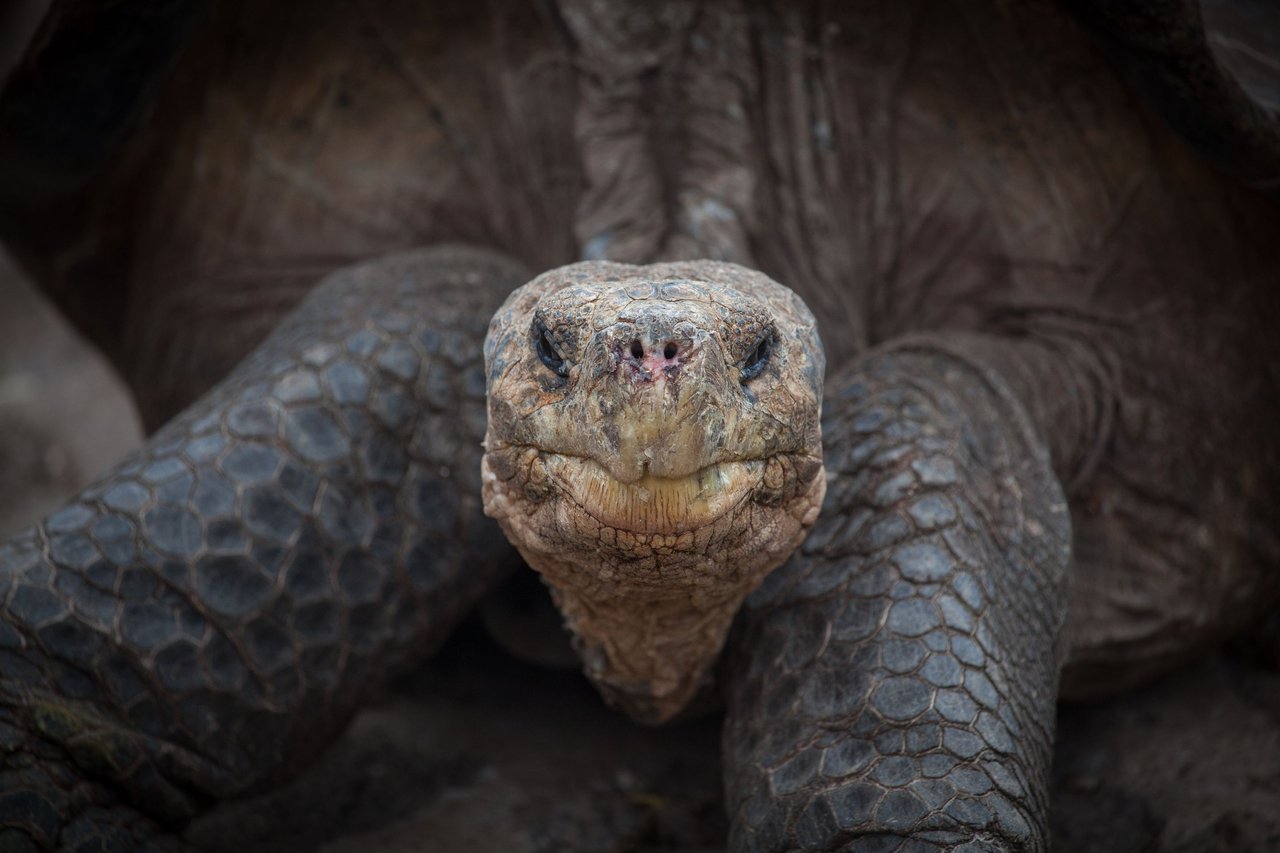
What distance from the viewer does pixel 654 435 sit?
146cm

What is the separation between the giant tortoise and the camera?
1.80m

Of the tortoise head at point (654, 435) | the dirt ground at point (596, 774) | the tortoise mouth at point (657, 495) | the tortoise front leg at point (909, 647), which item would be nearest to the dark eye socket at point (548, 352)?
the tortoise head at point (654, 435)

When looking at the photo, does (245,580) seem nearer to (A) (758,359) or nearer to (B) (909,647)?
(A) (758,359)

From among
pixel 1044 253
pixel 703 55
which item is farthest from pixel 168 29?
pixel 1044 253

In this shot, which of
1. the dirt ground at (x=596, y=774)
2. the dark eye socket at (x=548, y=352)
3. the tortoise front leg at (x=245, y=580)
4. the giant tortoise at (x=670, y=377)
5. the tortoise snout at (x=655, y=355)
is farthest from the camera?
the dirt ground at (x=596, y=774)

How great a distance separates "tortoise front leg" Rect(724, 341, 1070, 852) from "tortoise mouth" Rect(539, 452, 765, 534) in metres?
0.50

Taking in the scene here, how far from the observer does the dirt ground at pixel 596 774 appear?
2.40 meters

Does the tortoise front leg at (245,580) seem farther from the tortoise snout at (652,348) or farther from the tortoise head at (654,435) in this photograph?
the tortoise snout at (652,348)

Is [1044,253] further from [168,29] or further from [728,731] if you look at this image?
[168,29]

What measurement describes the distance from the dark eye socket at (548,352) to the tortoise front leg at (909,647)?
676mm

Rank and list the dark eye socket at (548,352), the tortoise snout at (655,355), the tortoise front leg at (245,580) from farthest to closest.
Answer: the tortoise front leg at (245,580)
the dark eye socket at (548,352)
the tortoise snout at (655,355)

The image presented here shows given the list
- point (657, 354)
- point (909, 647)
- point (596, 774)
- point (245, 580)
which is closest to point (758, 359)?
point (657, 354)

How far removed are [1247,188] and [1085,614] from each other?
104 cm

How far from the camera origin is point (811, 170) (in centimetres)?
279
